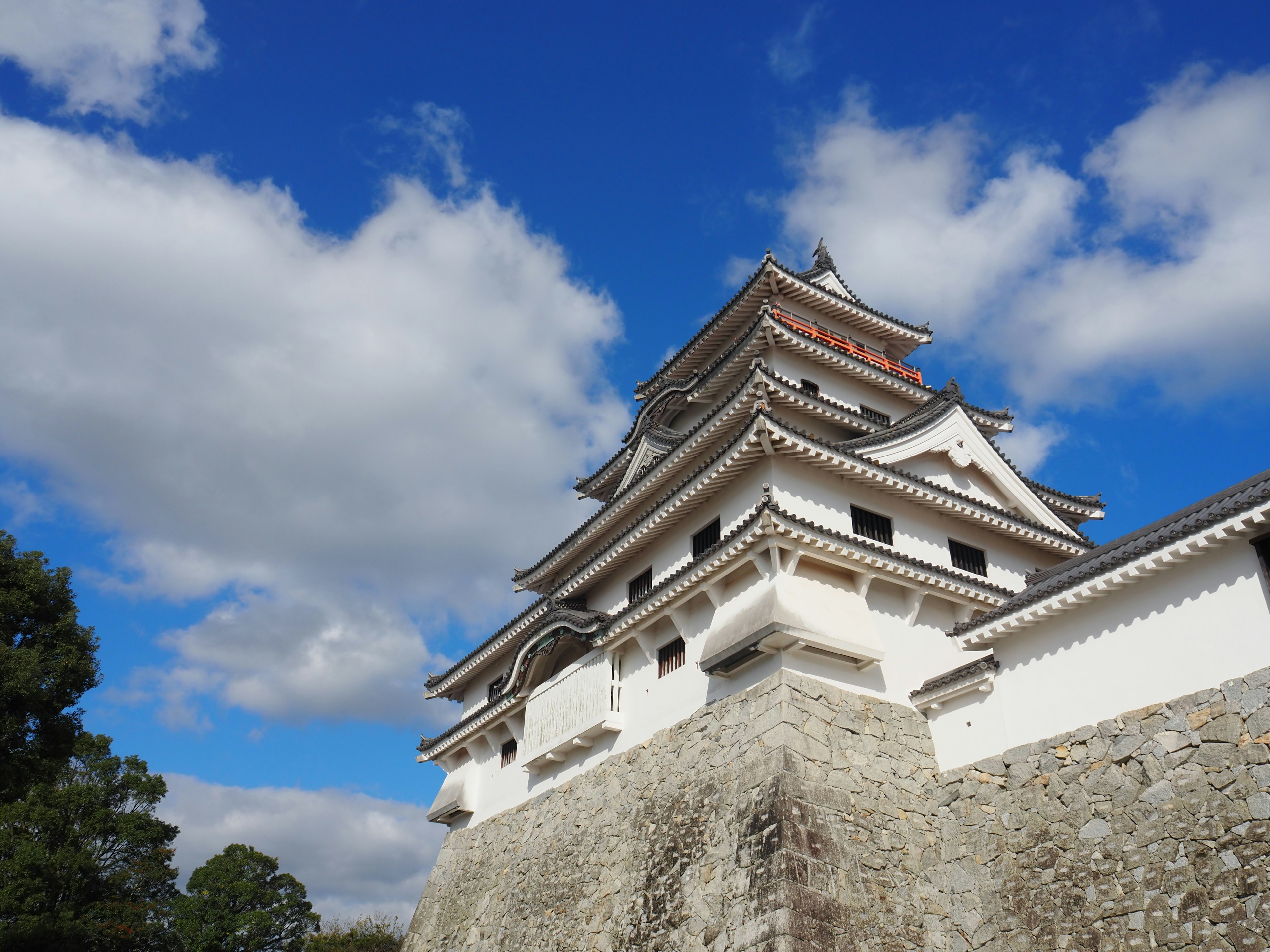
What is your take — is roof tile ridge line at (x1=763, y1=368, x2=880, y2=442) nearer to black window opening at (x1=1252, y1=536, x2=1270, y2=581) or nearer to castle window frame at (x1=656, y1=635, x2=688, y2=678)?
castle window frame at (x1=656, y1=635, x2=688, y2=678)

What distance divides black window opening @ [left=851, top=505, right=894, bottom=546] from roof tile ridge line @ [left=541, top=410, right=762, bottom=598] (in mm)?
2777

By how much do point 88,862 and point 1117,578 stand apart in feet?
88.8

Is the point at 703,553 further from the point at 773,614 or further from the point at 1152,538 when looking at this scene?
the point at 1152,538

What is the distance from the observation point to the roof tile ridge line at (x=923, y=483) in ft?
52.7

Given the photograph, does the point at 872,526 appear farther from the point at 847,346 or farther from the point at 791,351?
the point at 847,346

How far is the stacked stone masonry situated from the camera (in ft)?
32.7

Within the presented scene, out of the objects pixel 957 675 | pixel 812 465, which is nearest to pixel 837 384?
pixel 812 465

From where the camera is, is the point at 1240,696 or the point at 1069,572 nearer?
the point at 1240,696

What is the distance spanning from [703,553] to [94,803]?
22.3 meters

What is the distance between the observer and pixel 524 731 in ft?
64.9

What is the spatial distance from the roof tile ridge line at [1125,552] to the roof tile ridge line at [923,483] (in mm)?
2988

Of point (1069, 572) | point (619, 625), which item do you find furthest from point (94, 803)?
point (1069, 572)

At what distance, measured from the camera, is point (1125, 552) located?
11.7 m

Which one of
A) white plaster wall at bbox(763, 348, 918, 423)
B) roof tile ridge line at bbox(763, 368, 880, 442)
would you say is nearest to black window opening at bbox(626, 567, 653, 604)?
roof tile ridge line at bbox(763, 368, 880, 442)
